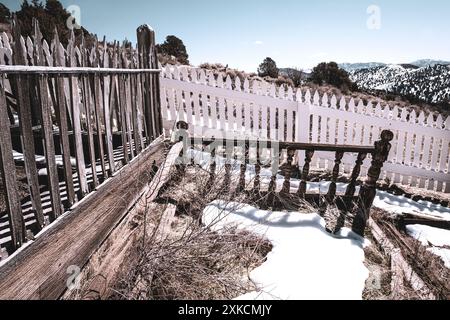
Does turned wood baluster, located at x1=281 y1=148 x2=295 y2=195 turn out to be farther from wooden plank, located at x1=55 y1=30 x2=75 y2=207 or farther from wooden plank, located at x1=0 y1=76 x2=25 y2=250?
wooden plank, located at x1=0 y1=76 x2=25 y2=250

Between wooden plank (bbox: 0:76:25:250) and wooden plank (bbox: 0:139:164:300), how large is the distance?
0.12 meters

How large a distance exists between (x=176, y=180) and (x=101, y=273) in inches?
101

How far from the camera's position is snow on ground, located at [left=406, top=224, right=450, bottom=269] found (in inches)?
149

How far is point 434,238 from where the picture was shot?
4312 mm

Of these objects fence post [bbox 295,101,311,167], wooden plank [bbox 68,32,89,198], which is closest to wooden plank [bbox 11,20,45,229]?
wooden plank [bbox 68,32,89,198]

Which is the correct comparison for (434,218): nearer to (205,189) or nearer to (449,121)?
(449,121)

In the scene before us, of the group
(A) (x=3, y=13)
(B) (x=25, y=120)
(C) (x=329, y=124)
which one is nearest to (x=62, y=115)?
(B) (x=25, y=120)

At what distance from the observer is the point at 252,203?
452 centimetres

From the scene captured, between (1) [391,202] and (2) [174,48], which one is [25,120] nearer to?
(1) [391,202]

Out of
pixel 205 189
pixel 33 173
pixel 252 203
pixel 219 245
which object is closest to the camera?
pixel 33 173

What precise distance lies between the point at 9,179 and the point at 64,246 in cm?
59

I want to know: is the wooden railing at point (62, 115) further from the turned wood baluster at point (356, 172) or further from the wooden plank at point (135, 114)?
the turned wood baluster at point (356, 172)

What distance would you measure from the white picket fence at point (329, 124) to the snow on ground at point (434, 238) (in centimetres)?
197
